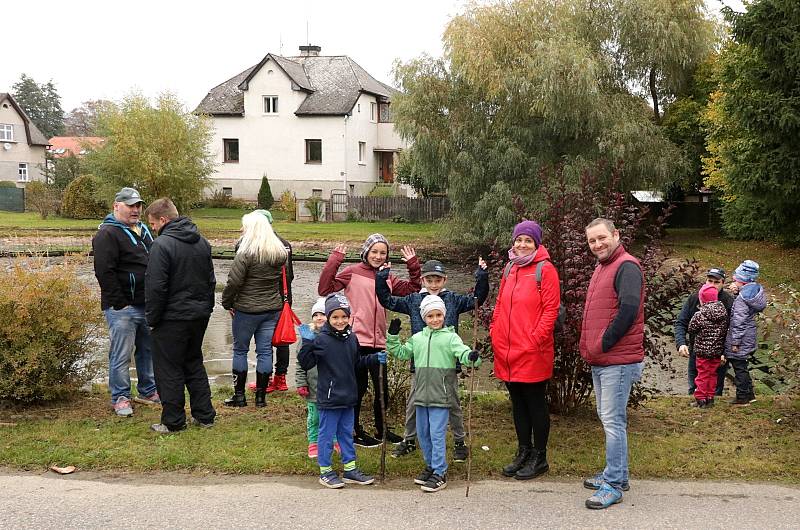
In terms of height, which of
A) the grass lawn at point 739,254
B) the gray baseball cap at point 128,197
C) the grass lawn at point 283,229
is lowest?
the grass lawn at point 739,254

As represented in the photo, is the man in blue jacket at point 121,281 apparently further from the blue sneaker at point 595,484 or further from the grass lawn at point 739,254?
the grass lawn at point 739,254

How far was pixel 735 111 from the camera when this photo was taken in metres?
21.2

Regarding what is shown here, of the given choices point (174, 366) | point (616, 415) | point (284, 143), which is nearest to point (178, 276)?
point (174, 366)

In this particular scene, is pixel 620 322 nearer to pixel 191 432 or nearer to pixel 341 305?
pixel 341 305

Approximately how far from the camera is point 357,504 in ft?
17.0

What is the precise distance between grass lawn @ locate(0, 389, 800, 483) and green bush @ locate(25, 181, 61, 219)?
3856 cm

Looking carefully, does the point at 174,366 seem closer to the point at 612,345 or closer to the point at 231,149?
the point at 612,345

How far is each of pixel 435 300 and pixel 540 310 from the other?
2.57 feet

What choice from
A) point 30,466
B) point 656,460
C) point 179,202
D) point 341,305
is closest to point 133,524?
point 30,466

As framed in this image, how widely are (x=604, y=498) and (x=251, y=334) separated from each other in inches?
152

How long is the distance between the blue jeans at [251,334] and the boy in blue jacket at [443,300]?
1680mm

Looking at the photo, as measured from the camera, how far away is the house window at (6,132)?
64375 millimetres

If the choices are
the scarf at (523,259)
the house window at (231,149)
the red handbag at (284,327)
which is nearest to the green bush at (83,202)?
the house window at (231,149)

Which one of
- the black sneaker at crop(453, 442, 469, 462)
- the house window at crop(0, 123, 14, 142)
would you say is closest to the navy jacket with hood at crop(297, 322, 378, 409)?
the black sneaker at crop(453, 442, 469, 462)
